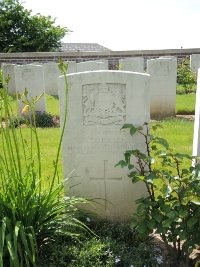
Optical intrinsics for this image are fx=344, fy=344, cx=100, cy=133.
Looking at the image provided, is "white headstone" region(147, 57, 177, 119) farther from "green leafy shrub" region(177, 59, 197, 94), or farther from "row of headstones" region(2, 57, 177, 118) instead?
"green leafy shrub" region(177, 59, 197, 94)

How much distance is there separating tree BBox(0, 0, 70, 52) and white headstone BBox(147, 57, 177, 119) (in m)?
13.5

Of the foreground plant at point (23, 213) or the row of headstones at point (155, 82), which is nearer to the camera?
the foreground plant at point (23, 213)

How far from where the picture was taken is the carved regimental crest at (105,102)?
3066 mm

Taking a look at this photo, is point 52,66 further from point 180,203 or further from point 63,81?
point 180,203

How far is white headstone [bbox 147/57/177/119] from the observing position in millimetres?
8751

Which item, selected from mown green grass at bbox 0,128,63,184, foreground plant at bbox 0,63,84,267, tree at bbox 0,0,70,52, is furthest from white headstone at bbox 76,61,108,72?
tree at bbox 0,0,70,52

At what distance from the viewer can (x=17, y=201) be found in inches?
100

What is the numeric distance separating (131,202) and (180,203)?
0.89 m

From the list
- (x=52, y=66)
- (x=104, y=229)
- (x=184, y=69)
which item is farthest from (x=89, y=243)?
(x=184, y=69)

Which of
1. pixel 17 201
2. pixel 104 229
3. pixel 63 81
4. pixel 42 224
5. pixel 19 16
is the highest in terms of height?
pixel 19 16

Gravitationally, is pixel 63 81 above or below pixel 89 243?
above

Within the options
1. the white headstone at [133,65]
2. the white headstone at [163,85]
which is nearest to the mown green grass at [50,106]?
the white headstone at [133,65]

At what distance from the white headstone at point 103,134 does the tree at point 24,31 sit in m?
18.6

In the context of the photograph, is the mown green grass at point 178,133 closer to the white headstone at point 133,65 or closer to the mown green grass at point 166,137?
the mown green grass at point 166,137
